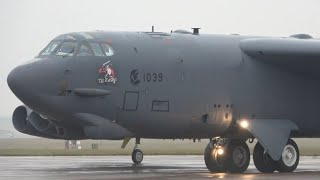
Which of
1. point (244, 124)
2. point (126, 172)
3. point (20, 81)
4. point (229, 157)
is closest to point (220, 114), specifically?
point (244, 124)

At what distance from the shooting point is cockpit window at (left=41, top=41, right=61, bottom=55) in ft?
78.0

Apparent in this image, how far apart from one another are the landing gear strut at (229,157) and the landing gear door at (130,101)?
4.61 meters

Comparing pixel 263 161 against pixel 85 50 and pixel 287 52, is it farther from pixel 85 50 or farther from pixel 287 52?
pixel 85 50

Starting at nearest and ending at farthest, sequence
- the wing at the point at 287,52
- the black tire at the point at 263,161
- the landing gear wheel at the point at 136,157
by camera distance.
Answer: the wing at the point at 287,52
the black tire at the point at 263,161
the landing gear wheel at the point at 136,157

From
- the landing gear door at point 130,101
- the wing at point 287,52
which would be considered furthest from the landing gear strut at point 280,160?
the landing gear door at point 130,101

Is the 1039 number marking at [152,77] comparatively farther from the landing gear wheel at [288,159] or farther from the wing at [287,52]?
the landing gear wheel at [288,159]

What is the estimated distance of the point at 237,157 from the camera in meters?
27.1

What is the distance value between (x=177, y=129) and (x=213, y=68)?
7.52ft

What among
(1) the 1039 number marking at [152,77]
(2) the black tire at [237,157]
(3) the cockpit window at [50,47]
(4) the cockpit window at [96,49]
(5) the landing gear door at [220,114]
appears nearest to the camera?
(4) the cockpit window at [96,49]

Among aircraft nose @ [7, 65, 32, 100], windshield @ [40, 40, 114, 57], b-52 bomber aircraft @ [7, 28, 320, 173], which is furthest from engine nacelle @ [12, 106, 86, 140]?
aircraft nose @ [7, 65, 32, 100]

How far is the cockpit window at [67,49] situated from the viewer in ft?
77.0

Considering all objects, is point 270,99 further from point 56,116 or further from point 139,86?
point 56,116

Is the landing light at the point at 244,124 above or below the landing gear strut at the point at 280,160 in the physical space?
above

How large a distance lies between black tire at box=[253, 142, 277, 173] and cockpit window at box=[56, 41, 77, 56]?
23.8 feet
